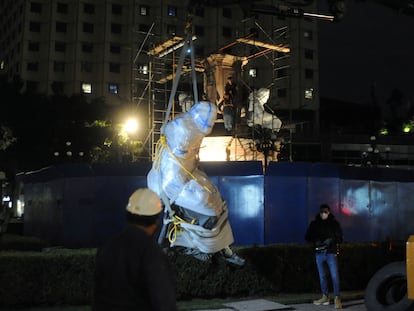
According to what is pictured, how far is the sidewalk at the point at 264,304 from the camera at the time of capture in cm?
910

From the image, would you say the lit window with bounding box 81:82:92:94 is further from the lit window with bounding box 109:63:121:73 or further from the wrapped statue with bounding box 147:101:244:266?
the wrapped statue with bounding box 147:101:244:266

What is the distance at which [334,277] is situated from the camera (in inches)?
375

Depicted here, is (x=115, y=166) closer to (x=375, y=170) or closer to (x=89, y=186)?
(x=89, y=186)

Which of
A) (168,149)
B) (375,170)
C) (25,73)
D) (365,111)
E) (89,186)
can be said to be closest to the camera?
(168,149)

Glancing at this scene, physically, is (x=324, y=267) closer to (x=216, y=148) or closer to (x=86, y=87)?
(x=216, y=148)

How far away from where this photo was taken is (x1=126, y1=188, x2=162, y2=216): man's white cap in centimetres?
360

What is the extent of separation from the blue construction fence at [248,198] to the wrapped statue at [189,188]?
403cm

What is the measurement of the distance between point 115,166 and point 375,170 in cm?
740

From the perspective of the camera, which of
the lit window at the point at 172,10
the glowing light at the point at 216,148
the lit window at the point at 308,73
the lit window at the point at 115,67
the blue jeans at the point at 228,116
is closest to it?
the blue jeans at the point at 228,116

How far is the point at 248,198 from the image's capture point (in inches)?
523

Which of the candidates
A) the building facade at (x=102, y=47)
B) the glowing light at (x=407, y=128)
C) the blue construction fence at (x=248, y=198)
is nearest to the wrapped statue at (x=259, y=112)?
the blue construction fence at (x=248, y=198)

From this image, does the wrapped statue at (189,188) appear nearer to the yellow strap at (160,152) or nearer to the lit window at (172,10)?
the yellow strap at (160,152)

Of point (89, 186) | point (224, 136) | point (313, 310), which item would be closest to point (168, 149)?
point (313, 310)

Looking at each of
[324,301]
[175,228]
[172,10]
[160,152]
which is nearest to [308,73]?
[172,10]
